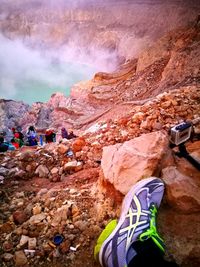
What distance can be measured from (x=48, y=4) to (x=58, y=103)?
26.1 ft

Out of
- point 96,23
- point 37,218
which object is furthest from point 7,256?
point 96,23

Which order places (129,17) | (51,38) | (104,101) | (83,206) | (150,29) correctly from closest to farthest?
(83,206)
(104,101)
(150,29)
(129,17)
(51,38)

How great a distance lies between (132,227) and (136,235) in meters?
0.06

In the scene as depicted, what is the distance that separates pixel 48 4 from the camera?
53.9 ft

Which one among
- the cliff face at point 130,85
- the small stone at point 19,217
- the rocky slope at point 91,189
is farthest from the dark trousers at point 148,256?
the cliff face at point 130,85

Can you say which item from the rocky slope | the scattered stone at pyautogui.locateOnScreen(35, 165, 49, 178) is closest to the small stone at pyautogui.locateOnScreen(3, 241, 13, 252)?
the rocky slope

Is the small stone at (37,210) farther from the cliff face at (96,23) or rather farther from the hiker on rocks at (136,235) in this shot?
the cliff face at (96,23)

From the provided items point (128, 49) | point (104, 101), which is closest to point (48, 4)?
point (128, 49)

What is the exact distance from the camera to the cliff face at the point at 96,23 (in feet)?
43.7

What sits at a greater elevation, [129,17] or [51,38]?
[51,38]

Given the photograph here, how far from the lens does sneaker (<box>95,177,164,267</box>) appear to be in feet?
4.58

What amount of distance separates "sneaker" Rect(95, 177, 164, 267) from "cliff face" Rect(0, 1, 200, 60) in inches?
501

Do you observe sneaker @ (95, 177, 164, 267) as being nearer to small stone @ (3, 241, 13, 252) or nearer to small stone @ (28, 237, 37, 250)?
small stone @ (28, 237, 37, 250)

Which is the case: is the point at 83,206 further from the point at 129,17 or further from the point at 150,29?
the point at 129,17
